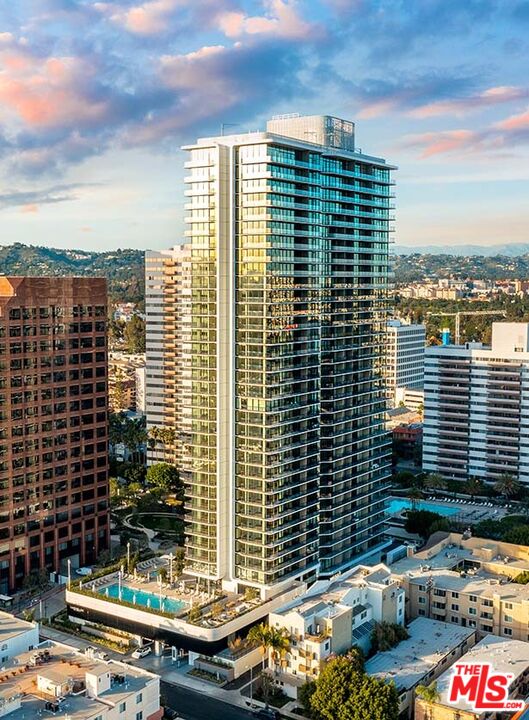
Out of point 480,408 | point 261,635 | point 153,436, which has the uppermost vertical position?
point 480,408

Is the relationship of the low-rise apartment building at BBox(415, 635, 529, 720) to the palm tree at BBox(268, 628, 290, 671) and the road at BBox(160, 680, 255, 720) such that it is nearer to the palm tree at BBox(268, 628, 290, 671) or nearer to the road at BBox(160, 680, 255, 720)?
the palm tree at BBox(268, 628, 290, 671)

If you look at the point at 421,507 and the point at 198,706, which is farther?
the point at 421,507

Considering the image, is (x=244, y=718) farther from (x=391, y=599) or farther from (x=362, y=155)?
(x=362, y=155)

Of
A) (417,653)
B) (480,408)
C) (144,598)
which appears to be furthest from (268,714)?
(480,408)

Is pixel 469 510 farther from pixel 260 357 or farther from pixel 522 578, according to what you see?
pixel 260 357

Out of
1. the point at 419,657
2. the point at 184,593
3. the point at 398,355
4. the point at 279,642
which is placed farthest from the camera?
the point at 398,355

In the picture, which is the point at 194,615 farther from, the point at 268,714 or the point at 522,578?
the point at 522,578

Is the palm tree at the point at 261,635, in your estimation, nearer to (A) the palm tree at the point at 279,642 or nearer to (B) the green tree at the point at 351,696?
(A) the palm tree at the point at 279,642

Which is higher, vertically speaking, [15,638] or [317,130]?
[317,130]

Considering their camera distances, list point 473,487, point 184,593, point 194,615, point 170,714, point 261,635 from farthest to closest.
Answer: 1. point 473,487
2. point 184,593
3. point 194,615
4. point 261,635
5. point 170,714
